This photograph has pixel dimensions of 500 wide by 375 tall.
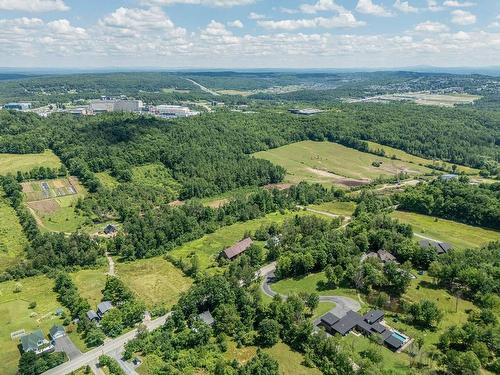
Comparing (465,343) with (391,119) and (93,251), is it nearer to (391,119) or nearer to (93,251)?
(93,251)

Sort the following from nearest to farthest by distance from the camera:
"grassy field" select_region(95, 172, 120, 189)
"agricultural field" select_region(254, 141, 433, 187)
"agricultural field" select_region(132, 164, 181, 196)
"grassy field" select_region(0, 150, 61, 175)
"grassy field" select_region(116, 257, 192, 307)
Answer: "grassy field" select_region(116, 257, 192, 307) → "grassy field" select_region(95, 172, 120, 189) → "agricultural field" select_region(132, 164, 181, 196) → "grassy field" select_region(0, 150, 61, 175) → "agricultural field" select_region(254, 141, 433, 187)

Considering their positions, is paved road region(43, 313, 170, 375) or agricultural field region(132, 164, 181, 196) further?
agricultural field region(132, 164, 181, 196)

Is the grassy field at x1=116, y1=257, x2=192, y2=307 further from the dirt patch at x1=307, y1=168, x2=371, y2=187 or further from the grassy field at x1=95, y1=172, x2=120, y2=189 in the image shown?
the dirt patch at x1=307, y1=168, x2=371, y2=187

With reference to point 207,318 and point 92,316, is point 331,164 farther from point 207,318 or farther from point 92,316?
point 92,316

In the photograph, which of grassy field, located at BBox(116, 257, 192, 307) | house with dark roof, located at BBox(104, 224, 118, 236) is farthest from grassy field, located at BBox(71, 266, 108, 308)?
house with dark roof, located at BBox(104, 224, 118, 236)

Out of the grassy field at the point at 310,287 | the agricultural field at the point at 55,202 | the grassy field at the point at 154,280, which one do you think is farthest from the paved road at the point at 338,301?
the agricultural field at the point at 55,202

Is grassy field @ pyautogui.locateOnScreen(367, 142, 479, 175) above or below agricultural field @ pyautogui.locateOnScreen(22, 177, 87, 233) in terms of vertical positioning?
above
